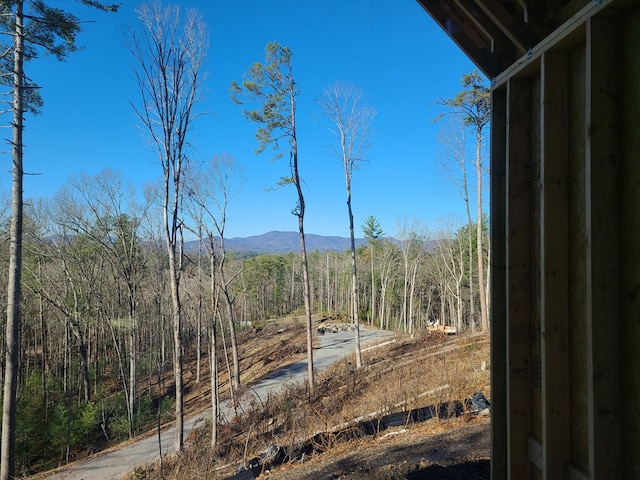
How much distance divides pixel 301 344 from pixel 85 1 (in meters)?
21.6

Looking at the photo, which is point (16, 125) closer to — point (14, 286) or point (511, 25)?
point (14, 286)

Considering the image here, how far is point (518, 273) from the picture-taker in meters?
2.06

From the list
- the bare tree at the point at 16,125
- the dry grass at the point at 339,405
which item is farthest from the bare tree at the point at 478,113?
the bare tree at the point at 16,125

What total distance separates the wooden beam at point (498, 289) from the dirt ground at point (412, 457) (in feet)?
7.97

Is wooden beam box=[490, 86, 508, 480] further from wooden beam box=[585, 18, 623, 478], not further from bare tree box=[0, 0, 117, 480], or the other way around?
bare tree box=[0, 0, 117, 480]

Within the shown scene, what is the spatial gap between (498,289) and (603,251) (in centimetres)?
87

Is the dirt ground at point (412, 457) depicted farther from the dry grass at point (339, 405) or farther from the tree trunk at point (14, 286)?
the tree trunk at point (14, 286)

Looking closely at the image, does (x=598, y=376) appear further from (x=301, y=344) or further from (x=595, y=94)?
(x=301, y=344)

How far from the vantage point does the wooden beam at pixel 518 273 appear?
2.00 metres

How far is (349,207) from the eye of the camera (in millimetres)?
14102

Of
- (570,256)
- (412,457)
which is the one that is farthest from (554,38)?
(412,457)

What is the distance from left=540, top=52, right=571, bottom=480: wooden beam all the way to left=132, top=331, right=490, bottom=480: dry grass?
18.8 feet

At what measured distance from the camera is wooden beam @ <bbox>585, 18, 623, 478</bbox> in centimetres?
141

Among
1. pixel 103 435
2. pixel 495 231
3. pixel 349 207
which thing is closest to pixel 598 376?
pixel 495 231
